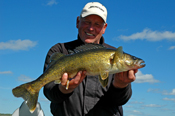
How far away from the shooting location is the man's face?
23.7ft

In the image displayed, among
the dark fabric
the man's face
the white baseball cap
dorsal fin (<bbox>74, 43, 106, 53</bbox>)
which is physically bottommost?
the dark fabric

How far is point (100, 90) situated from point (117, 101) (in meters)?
0.54

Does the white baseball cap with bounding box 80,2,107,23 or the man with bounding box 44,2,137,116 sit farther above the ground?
the white baseball cap with bounding box 80,2,107,23

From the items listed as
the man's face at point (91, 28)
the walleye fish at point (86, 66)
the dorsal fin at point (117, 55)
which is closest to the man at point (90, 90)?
the man's face at point (91, 28)

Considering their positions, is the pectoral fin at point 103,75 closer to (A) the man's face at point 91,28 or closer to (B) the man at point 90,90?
(B) the man at point 90,90

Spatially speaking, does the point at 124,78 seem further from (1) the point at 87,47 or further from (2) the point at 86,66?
(1) the point at 87,47

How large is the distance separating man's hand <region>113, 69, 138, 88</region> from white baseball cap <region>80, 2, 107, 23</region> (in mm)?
1982

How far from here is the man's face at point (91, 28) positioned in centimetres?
724

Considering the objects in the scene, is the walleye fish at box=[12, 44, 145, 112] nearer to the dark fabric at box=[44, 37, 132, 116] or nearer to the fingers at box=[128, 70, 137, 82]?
the fingers at box=[128, 70, 137, 82]

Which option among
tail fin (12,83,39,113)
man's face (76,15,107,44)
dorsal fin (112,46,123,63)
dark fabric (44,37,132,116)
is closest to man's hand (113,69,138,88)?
dark fabric (44,37,132,116)

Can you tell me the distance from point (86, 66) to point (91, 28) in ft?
5.49

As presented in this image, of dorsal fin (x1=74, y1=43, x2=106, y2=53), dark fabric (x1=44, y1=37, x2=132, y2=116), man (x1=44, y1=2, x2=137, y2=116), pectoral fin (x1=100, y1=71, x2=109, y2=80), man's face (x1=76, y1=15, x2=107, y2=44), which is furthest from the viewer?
man's face (x1=76, y1=15, x2=107, y2=44)

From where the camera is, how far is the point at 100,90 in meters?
7.02

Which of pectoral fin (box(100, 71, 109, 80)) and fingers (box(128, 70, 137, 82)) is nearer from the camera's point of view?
pectoral fin (box(100, 71, 109, 80))
